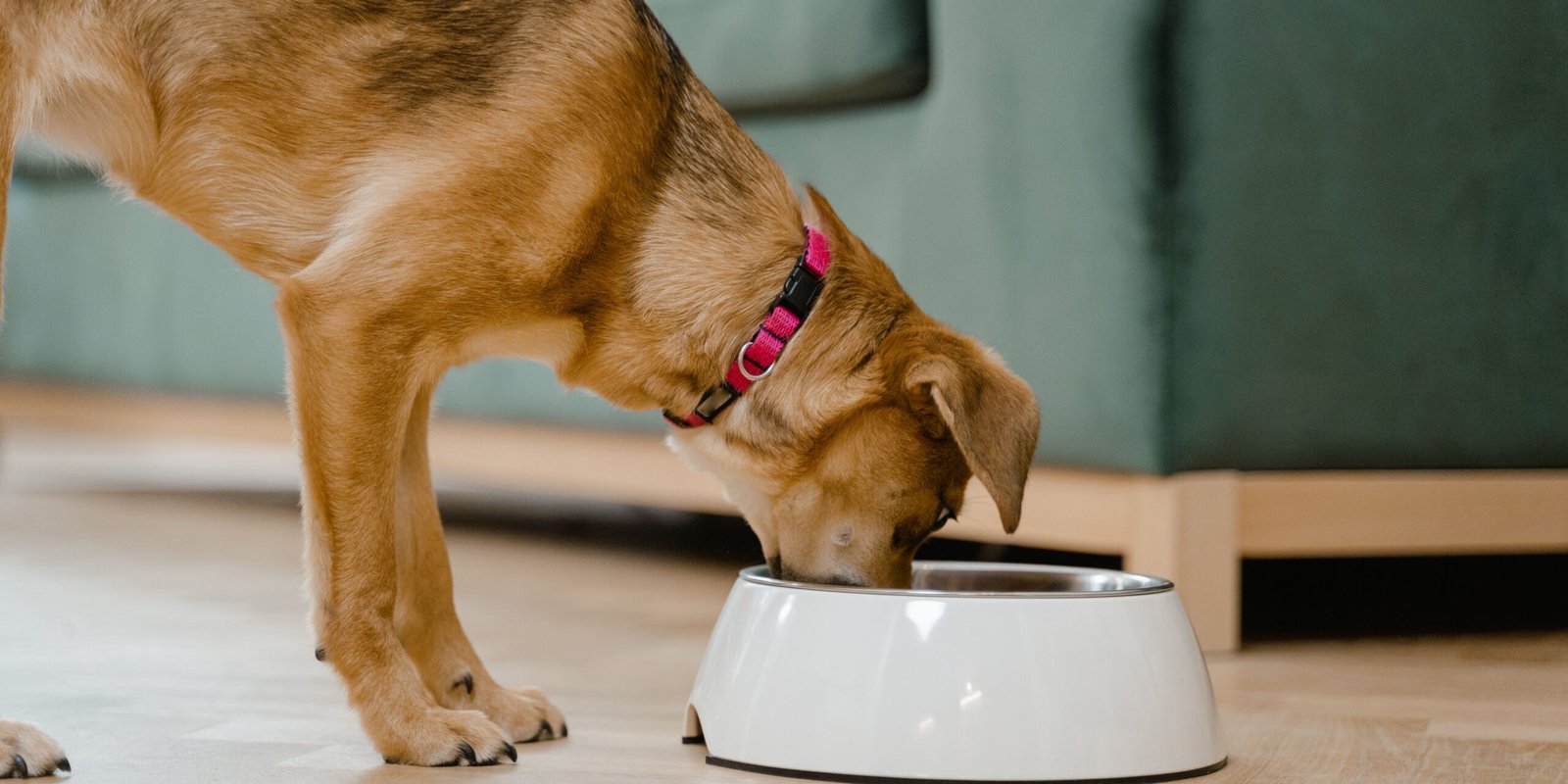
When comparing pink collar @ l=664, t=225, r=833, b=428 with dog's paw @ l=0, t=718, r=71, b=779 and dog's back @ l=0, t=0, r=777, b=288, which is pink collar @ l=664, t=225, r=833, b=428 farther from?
dog's paw @ l=0, t=718, r=71, b=779

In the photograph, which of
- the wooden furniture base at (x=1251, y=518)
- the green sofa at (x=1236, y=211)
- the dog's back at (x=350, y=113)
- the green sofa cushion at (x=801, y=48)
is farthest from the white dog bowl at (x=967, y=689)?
the green sofa cushion at (x=801, y=48)

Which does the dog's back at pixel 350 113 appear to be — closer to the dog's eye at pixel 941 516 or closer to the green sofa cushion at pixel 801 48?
the dog's eye at pixel 941 516

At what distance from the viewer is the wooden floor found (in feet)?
5.62

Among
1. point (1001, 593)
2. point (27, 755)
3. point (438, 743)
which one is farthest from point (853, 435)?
point (27, 755)

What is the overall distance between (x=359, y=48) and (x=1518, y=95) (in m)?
1.77

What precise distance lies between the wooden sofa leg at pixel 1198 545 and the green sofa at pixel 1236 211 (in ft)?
0.13

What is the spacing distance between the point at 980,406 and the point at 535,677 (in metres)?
0.78

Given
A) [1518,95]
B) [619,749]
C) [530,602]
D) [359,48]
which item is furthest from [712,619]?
[1518,95]

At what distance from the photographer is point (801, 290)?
6.59ft

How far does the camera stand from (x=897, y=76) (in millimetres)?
2764

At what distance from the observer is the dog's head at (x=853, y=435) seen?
199 centimetres

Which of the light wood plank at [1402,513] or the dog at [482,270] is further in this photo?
the light wood plank at [1402,513]

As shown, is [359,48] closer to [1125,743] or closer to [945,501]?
[945,501]

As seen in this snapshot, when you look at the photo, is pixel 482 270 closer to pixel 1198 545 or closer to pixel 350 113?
pixel 350 113
